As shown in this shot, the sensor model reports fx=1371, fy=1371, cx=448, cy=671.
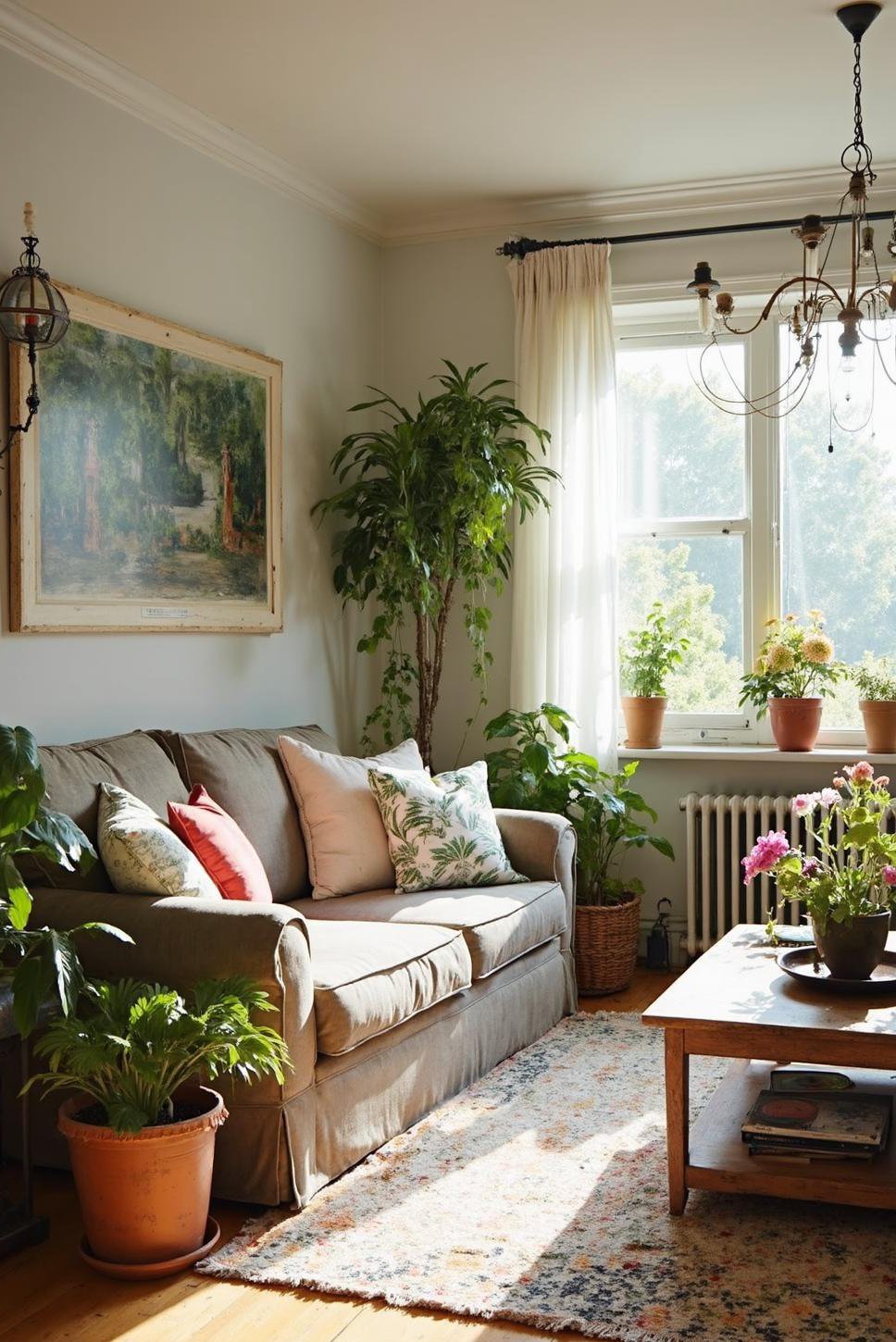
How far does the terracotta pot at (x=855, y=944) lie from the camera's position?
288 cm

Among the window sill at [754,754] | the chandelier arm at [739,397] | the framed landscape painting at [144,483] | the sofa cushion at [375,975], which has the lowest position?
the sofa cushion at [375,975]

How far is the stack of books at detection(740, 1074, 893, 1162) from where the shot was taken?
8.83ft

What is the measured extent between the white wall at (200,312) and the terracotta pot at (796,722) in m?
1.56

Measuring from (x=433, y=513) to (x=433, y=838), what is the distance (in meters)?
1.29

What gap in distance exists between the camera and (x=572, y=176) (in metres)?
4.80

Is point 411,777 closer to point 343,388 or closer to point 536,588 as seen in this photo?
point 536,588

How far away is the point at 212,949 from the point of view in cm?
279

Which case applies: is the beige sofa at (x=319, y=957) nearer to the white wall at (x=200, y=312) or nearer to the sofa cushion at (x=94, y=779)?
the sofa cushion at (x=94, y=779)

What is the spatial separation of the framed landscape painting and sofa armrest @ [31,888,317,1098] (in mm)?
897

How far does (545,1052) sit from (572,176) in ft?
9.71

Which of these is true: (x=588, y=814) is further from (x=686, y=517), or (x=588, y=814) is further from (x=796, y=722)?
(x=686, y=517)

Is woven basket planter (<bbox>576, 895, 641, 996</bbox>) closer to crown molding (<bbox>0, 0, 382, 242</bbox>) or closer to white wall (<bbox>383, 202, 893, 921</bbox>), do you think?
white wall (<bbox>383, 202, 893, 921</bbox>)

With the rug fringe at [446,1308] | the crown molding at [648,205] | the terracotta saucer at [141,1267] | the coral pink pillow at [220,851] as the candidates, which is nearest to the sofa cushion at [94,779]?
the coral pink pillow at [220,851]

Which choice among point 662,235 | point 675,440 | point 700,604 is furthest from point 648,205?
point 700,604
